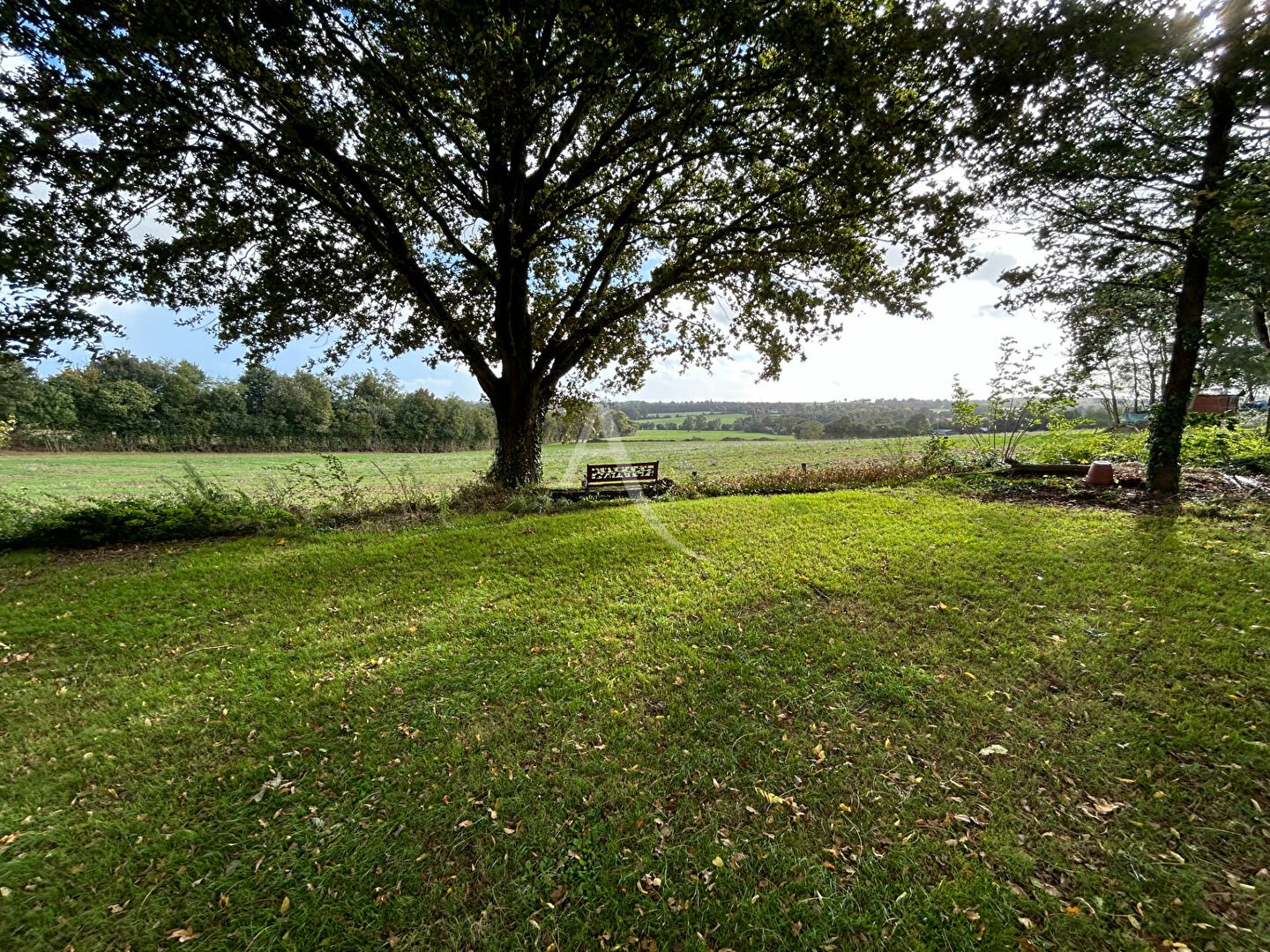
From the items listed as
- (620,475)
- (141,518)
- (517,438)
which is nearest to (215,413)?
(141,518)

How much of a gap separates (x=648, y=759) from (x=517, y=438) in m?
8.97

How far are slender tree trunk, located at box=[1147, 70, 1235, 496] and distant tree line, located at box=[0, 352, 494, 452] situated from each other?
24.2 metres

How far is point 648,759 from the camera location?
322 centimetres

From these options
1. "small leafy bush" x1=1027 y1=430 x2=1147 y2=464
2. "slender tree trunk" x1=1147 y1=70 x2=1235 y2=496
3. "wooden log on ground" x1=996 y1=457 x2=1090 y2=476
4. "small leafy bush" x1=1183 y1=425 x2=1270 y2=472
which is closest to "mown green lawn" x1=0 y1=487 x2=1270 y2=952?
"slender tree trunk" x1=1147 y1=70 x2=1235 y2=496

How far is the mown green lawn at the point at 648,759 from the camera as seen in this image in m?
2.26

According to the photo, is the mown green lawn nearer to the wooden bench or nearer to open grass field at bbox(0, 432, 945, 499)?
the wooden bench

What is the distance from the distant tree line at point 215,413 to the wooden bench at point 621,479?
42.9 ft

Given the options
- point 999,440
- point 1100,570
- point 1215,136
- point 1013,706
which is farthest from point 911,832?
point 999,440

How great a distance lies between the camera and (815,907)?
2277mm

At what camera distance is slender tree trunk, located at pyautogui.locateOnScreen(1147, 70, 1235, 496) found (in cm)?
756

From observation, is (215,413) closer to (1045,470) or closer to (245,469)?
(245,469)

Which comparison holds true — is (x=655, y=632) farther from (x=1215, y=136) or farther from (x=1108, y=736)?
(x=1215, y=136)

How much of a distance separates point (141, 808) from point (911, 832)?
16.1ft

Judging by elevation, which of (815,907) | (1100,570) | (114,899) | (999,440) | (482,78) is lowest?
(815,907)
